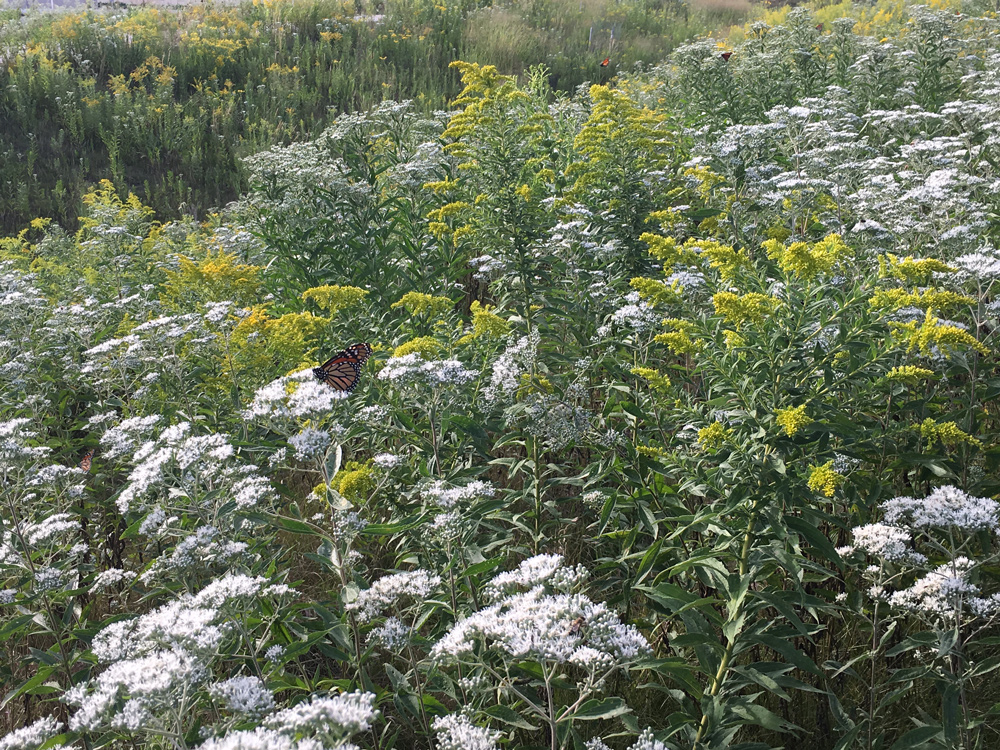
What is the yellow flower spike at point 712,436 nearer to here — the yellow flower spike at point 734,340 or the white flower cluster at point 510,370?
the yellow flower spike at point 734,340

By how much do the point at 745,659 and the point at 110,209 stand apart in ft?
23.9

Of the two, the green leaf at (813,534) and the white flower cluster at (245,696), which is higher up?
the green leaf at (813,534)

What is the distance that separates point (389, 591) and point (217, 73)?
56.4 ft

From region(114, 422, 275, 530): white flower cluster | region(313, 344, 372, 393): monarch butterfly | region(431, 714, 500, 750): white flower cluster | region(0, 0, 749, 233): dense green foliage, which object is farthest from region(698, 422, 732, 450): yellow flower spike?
region(0, 0, 749, 233): dense green foliage

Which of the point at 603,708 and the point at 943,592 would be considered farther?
the point at 943,592

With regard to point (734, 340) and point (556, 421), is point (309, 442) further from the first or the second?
point (734, 340)

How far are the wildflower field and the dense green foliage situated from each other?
823 centimetres

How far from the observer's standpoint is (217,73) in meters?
16.8

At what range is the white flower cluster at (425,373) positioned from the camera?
3.29 m

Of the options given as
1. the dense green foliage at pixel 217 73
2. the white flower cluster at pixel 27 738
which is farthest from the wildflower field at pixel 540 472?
the dense green foliage at pixel 217 73

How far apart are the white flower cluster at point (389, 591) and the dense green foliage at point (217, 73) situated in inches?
436

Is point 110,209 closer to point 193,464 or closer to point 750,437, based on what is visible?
point 193,464

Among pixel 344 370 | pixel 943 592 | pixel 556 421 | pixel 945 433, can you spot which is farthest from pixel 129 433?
pixel 945 433

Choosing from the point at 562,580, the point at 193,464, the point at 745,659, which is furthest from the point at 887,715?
the point at 193,464
